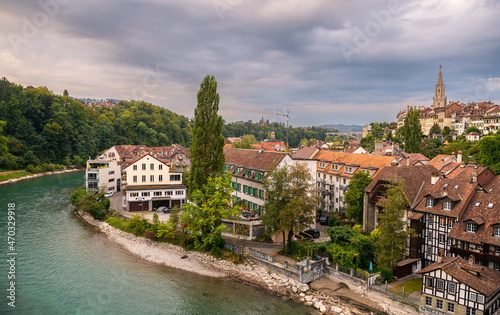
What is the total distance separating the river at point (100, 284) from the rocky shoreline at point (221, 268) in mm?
841

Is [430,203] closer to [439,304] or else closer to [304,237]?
[439,304]

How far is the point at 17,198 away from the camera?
185 feet

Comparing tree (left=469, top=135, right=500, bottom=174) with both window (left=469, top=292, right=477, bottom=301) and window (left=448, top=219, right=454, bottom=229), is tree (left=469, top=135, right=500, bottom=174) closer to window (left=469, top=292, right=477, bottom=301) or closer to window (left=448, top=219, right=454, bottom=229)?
window (left=448, top=219, right=454, bottom=229)

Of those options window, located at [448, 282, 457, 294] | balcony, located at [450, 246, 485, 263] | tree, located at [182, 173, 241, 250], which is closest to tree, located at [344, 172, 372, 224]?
balcony, located at [450, 246, 485, 263]

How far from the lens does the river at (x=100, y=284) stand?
2381 centimetres

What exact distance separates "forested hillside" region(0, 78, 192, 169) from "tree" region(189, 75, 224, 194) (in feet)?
238

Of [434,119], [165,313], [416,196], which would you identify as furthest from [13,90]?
[434,119]

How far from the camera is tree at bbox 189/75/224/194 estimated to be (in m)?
35.3

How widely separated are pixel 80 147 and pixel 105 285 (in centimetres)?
9153

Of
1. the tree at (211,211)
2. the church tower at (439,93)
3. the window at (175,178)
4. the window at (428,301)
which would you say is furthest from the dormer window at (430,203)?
the church tower at (439,93)

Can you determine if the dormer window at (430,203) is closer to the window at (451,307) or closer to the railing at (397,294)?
the railing at (397,294)

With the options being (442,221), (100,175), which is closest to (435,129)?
(442,221)

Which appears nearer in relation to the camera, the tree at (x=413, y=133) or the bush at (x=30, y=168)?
the tree at (x=413, y=133)

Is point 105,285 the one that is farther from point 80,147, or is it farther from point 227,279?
point 80,147
